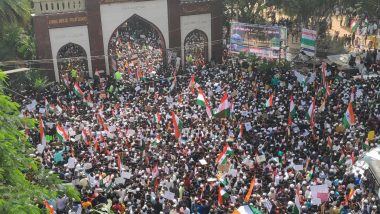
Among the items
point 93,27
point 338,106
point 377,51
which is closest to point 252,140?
point 338,106

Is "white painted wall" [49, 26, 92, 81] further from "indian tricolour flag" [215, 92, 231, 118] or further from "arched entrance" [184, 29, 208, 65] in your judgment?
"indian tricolour flag" [215, 92, 231, 118]

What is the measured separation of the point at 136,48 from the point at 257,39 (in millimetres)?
9006

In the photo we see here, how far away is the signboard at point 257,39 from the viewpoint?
1095 inches

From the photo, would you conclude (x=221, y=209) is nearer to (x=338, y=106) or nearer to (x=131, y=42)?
(x=338, y=106)

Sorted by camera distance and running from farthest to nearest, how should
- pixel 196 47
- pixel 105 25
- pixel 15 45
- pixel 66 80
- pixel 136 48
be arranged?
pixel 136 48
pixel 196 47
pixel 105 25
pixel 15 45
pixel 66 80

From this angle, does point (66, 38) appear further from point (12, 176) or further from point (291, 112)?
point (12, 176)

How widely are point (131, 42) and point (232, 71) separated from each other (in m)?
10.8

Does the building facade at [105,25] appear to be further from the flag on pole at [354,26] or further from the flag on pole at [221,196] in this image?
the flag on pole at [221,196]

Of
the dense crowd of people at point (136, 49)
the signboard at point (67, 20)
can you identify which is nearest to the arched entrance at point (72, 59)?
the signboard at point (67, 20)

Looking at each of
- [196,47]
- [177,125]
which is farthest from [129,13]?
[177,125]

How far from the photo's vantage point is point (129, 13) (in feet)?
89.7

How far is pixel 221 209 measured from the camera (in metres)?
12.9

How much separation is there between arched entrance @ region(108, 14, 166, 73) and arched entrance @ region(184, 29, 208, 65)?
1.63m

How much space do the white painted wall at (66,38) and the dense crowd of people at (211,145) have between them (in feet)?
8.21
